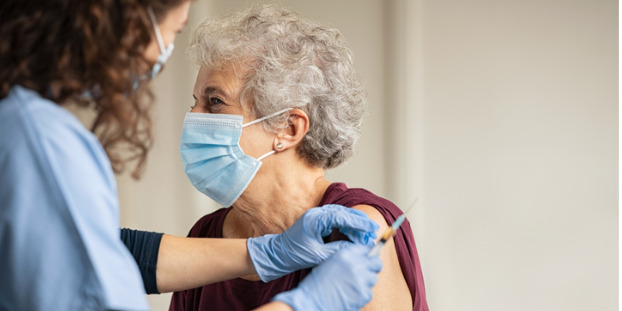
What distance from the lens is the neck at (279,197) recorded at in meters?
1.63

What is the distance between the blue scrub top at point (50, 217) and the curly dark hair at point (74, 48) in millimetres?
50

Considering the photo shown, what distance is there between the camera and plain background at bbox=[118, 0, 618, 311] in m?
2.25

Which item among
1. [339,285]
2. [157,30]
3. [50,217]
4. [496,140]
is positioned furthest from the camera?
[496,140]

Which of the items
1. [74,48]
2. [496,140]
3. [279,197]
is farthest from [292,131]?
[496,140]

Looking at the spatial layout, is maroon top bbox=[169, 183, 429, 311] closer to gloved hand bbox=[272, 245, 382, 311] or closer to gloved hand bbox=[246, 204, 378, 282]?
gloved hand bbox=[246, 204, 378, 282]

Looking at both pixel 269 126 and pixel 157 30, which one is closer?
pixel 157 30

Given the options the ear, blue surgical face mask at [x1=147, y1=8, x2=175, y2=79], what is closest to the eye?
the ear

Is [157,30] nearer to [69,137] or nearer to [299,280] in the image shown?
[69,137]

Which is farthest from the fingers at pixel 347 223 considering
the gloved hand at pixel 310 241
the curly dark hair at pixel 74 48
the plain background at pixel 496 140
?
the plain background at pixel 496 140

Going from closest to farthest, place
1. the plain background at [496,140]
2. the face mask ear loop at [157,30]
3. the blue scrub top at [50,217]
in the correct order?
the blue scrub top at [50,217]
the face mask ear loop at [157,30]
the plain background at [496,140]

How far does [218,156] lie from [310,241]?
15.8 inches

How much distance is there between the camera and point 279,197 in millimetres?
1637

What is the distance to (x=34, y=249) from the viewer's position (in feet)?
2.70

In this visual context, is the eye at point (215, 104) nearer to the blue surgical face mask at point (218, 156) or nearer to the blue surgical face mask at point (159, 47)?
the blue surgical face mask at point (218, 156)
